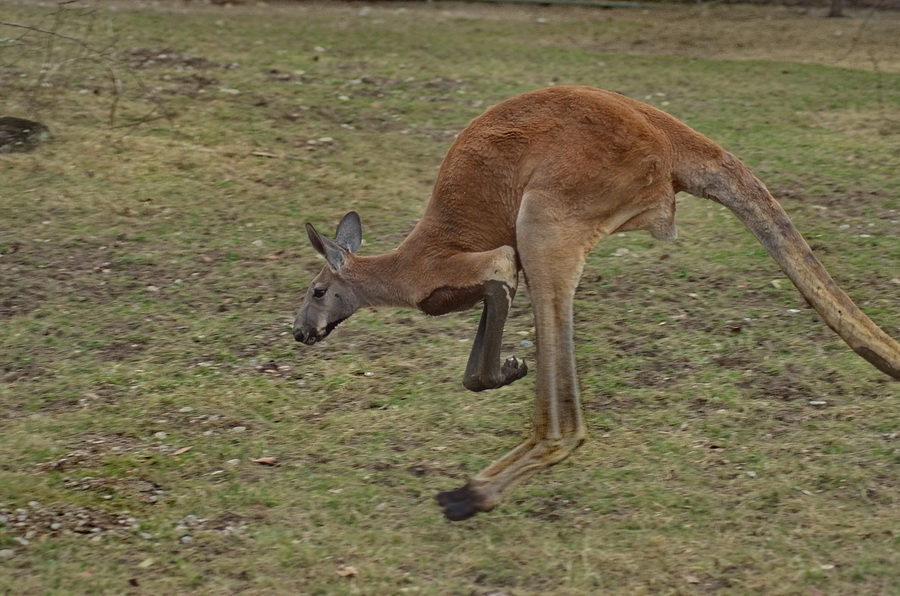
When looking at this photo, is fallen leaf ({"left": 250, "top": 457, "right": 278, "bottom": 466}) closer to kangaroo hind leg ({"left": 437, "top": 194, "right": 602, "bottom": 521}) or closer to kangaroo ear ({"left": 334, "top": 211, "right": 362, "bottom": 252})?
kangaroo hind leg ({"left": 437, "top": 194, "right": 602, "bottom": 521})

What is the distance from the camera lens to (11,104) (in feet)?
25.8

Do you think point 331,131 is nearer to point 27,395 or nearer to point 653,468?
point 27,395

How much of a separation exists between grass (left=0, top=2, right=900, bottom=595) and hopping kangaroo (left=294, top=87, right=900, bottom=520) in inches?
13.7

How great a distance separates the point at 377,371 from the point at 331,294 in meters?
0.63

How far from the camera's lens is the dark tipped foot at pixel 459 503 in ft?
12.0

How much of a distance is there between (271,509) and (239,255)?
2.54 m

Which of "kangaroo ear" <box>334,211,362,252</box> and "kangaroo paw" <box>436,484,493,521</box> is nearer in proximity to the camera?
"kangaroo paw" <box>436,484,493,521</box>

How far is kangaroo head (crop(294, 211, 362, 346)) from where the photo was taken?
4363mm

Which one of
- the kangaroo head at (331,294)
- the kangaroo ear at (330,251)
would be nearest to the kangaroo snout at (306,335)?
the kangaroo head at (331,294)

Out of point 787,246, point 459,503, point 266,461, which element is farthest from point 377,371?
point 787,246

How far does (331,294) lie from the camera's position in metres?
4.39

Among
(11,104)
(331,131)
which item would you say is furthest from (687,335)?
(11,104)

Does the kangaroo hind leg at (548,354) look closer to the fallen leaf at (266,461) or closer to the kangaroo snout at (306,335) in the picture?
the fallen leaf at (266,461)

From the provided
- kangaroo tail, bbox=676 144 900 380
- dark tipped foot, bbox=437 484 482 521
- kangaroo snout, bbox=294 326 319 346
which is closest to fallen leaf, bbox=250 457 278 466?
kangaroo snout, bbox=294 326 319 346
